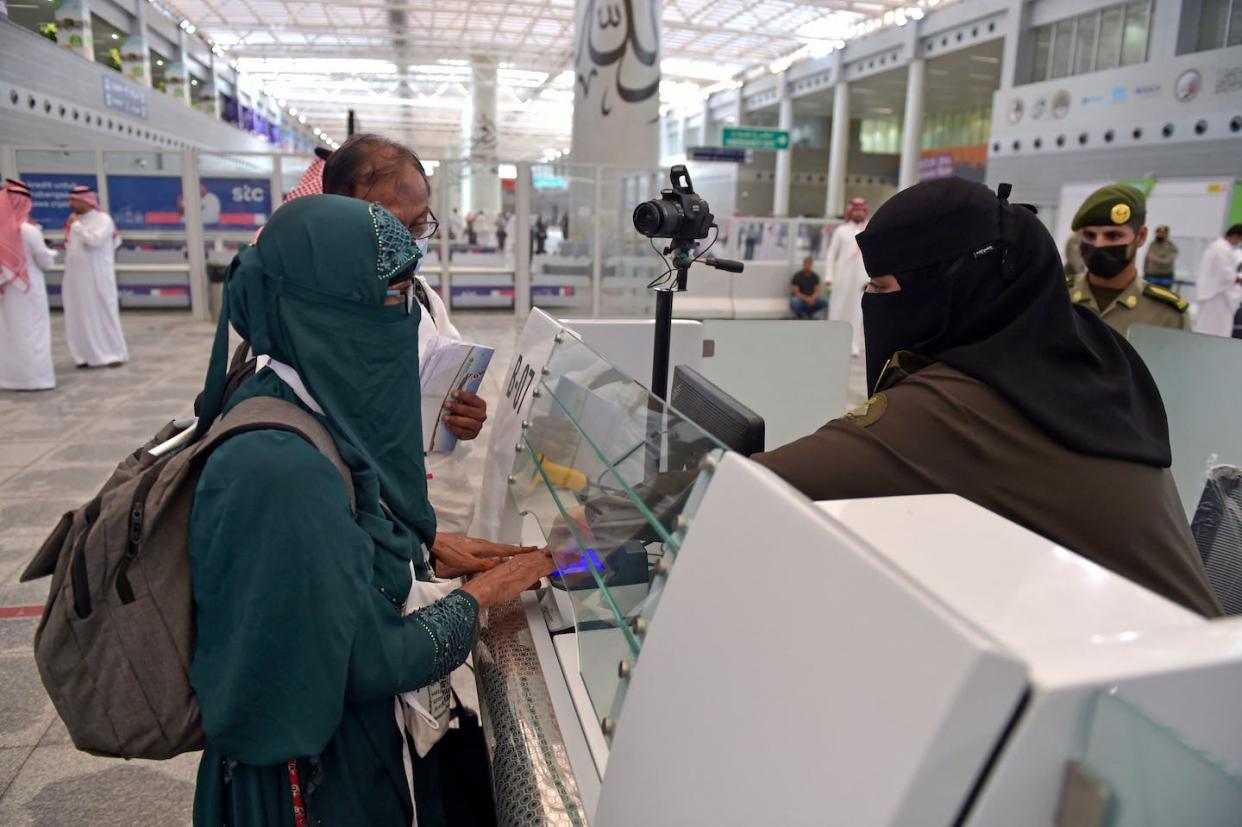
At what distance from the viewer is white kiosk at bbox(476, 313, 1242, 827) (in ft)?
1.74

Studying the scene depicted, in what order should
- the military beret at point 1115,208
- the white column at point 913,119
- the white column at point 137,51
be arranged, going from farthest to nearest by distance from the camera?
the white column at point 913,119 < the white column at point 137,51 < the military beret at point 1115,208

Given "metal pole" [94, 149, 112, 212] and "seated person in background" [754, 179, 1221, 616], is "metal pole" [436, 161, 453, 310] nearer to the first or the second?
"metal pole" [94, 149, 112, 212]

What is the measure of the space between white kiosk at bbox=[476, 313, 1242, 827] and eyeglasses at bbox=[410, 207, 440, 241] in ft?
4.35

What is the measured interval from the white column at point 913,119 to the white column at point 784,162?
213 inches

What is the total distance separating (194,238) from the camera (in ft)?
35.1

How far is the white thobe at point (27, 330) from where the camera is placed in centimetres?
639

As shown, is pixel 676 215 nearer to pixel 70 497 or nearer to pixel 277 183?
pixel 70 497

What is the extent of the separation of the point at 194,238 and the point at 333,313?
11015 mm

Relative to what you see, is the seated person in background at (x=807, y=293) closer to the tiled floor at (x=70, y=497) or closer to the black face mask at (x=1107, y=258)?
the tiled floor at (x=70, y=497)

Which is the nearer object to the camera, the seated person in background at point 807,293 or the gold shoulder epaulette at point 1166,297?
the gold shoulder epaulette at point 1166,297

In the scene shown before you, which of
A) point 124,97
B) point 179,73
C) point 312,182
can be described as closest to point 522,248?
point 312,182

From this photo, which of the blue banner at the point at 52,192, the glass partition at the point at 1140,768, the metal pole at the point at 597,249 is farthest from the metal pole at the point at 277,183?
the glass partition at the point at 1140,768

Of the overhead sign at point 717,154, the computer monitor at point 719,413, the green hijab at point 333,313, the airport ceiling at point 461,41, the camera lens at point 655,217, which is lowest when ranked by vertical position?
the computer monitor at point 719,413

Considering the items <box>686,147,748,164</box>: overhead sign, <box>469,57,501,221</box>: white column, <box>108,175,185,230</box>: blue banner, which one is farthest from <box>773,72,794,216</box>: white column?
<box>108,175,185,230</box>: blue banner
